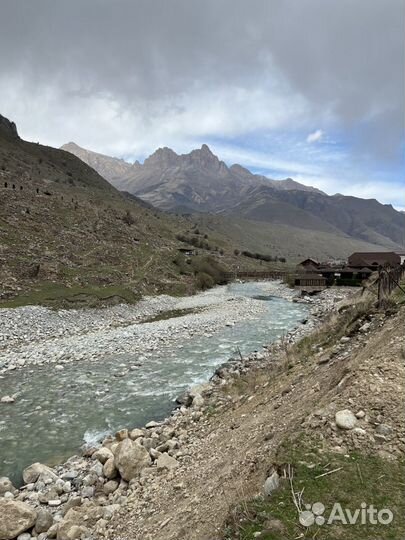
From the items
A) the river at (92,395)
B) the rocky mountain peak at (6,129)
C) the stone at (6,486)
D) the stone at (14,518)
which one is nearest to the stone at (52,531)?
the stone at (14,518)

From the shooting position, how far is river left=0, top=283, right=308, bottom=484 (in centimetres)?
1208

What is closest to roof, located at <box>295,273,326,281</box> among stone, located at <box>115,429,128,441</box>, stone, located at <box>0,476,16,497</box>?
stone, located at <box>115,429,128,441</box>

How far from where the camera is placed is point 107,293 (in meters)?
40.8

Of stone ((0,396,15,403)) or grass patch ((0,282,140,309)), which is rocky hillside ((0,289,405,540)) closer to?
stone ((0,396,15,403))

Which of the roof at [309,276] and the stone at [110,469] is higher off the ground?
the roof at [309,276]

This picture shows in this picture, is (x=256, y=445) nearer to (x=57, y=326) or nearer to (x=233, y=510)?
(x=233, y=510)

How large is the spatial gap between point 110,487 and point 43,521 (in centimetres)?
170

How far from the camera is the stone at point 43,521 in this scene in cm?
743

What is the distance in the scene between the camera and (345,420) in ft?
22.6

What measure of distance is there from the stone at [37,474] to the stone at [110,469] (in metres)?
1.39

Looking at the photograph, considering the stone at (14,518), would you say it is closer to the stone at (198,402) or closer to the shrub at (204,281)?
the stone at (198,402)

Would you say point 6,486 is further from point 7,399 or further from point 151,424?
point 7,399

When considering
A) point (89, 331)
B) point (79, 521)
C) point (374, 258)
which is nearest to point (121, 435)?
point (79, 521)

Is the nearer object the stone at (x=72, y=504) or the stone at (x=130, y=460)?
the stone at (x=72, y=504)
